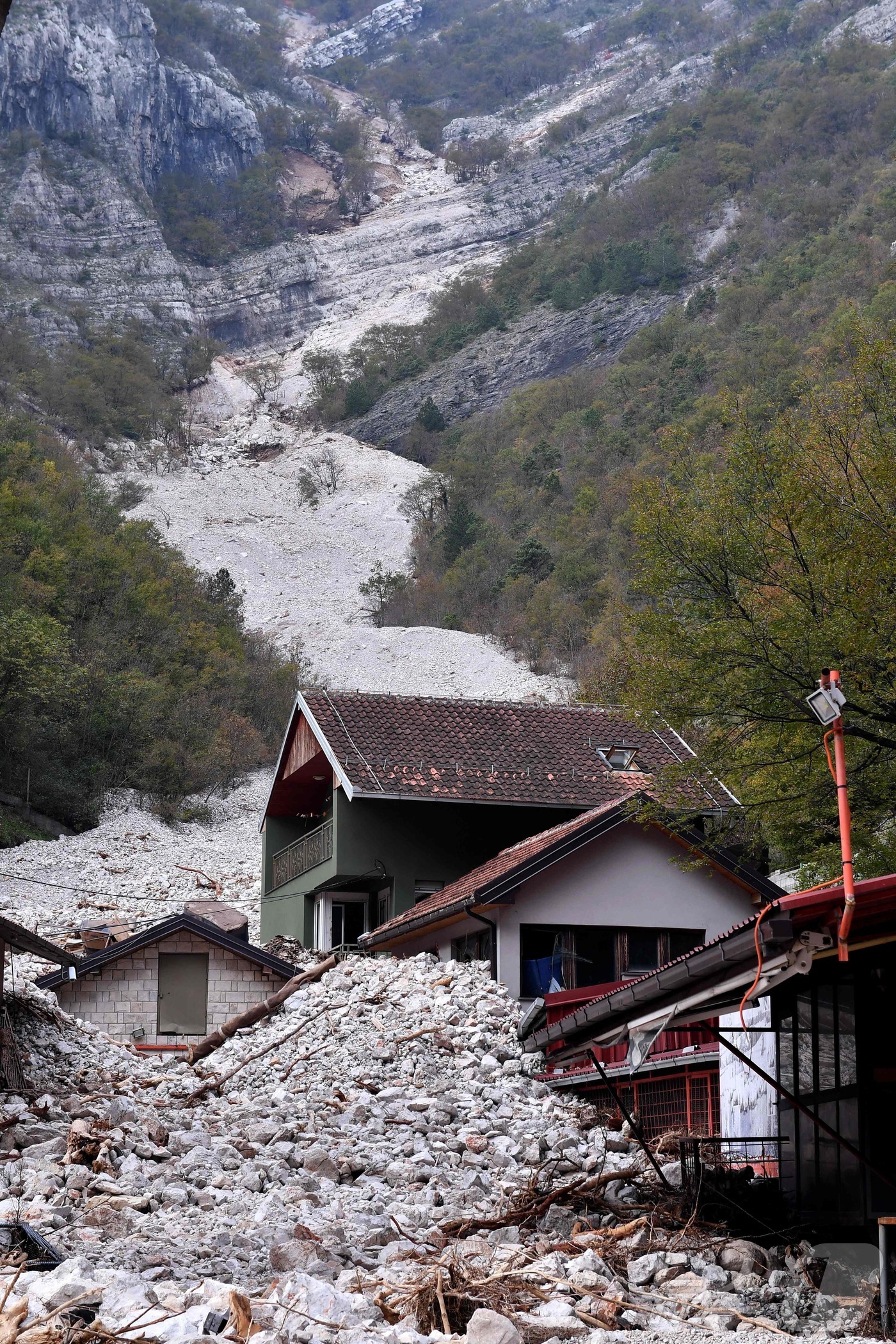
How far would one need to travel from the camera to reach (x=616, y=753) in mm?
25312

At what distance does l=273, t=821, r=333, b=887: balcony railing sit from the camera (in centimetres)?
2505

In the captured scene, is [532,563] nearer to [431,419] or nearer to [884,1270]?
[431,419]

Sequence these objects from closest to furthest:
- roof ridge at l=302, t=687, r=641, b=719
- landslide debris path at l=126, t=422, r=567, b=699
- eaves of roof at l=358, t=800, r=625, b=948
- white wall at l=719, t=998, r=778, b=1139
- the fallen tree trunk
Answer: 1. white wall at l=719, t=998, r=778, b=1139
2. eaves of roof at l=358, t=800, r=625, b=948
3. the fallen tree trunk
4. roof ridge at l=302, t=687, r=641, b=719
5. landslide debris path at l=126, t=422, r=567, b=699

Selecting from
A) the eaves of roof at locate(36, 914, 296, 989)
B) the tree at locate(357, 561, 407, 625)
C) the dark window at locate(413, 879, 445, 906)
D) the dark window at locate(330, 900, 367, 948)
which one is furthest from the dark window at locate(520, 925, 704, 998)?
the tree at locate(357, 561, 407, 625)

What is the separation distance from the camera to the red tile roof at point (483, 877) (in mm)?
18984

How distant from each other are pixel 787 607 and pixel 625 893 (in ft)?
15.8

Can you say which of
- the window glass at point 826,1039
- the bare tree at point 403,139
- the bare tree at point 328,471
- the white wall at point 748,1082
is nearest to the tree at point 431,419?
the bare tree at point 328,471

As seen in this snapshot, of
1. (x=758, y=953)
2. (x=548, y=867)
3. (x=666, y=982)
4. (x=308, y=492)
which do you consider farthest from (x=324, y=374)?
(x=758, y=953)

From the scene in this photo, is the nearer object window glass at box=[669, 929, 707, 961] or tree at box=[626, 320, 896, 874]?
tree at box=[626, 320, 896, 874]

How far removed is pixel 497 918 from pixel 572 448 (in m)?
69.8

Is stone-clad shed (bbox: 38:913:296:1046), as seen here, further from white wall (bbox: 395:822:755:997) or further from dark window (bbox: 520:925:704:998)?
dark window (bbox: 520:925:704:998)

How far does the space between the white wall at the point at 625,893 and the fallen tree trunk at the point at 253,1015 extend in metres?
2.13

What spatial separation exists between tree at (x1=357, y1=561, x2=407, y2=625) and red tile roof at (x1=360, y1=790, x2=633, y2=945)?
194ft

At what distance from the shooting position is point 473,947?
66.4ft
